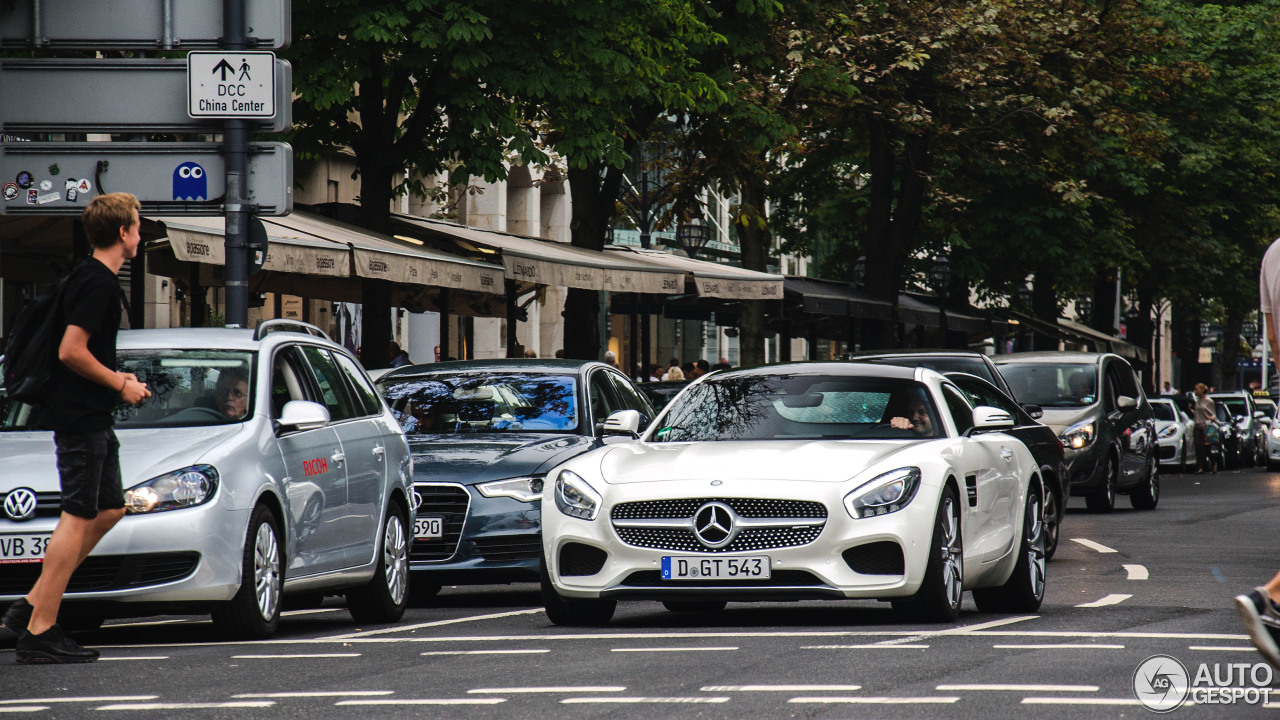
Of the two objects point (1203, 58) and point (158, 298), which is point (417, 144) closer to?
point (158, 298)

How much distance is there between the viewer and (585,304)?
27469 millimetres

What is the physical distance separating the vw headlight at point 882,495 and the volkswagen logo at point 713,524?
1.85ft

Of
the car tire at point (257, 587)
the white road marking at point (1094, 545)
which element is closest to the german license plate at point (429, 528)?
the car tire at point (257, 587)

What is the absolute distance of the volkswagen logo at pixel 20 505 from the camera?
928 centimetres

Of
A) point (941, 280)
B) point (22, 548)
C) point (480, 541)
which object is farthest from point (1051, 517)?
point (941, 280)

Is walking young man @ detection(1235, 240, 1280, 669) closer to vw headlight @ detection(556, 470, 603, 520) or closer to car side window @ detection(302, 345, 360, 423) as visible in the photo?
vw headlight @ detection(556, 470, 603, 520)

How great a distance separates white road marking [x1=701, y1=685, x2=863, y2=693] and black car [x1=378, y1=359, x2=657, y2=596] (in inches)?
182

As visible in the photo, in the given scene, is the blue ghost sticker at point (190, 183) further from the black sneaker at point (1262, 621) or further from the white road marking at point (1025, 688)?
the black sneaker at point (1262, 621)

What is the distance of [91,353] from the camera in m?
8.68

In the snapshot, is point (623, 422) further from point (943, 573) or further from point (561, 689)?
point (561, 689)

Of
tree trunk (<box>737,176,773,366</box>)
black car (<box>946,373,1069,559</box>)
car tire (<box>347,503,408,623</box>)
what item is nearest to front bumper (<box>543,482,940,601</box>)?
car tire (<box>347,503,408,623</box>)

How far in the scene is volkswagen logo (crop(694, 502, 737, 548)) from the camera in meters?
9.93

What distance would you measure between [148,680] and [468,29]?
1320 cm

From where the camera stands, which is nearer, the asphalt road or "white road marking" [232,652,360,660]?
the asphalt road
